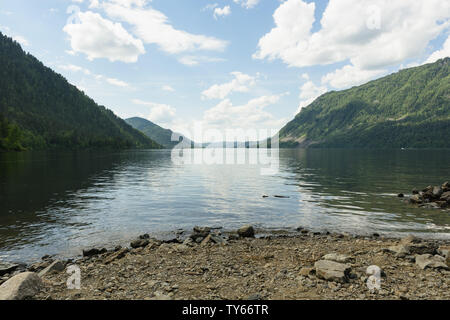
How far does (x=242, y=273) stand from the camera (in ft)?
50.0

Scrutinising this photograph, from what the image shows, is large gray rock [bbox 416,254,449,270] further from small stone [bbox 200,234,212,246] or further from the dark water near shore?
small stone [bbox 200,234,212,246]

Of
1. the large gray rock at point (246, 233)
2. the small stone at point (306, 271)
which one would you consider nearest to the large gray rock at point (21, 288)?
the small stone at point (306, 271)

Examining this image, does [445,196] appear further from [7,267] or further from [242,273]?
[7,267]

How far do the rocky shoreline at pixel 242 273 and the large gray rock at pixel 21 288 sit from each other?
38 mm

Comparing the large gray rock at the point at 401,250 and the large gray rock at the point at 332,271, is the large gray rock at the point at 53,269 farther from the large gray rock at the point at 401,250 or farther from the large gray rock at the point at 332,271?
the large gray rock at the point at 401,250

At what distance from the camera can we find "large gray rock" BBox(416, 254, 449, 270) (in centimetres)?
1551

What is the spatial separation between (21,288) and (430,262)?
21.8m

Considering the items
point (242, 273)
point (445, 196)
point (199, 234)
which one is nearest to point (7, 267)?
point (199, 234)

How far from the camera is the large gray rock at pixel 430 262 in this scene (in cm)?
1551

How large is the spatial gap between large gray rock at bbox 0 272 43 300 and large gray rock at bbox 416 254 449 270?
20910mm

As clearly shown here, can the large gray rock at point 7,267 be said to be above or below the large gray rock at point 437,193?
below

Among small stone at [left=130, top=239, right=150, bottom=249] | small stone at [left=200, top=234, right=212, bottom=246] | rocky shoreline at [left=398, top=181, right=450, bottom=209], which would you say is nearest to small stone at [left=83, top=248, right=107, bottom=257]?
small stone at [left=130, top=239, right=150, bottom=249]

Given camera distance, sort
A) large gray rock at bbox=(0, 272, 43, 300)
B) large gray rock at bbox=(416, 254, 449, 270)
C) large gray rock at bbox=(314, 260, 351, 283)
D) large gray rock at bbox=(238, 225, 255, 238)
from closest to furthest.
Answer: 1. large gray rock at bbox=(0, 272, 43, 300)
2. large gray rock at bbox=(314, 260, 351, 283)
3. large gray rock at bbox=(416, 254, 449, 270)
4. large gray rock at bbox=(238, 225, 255, 238)
